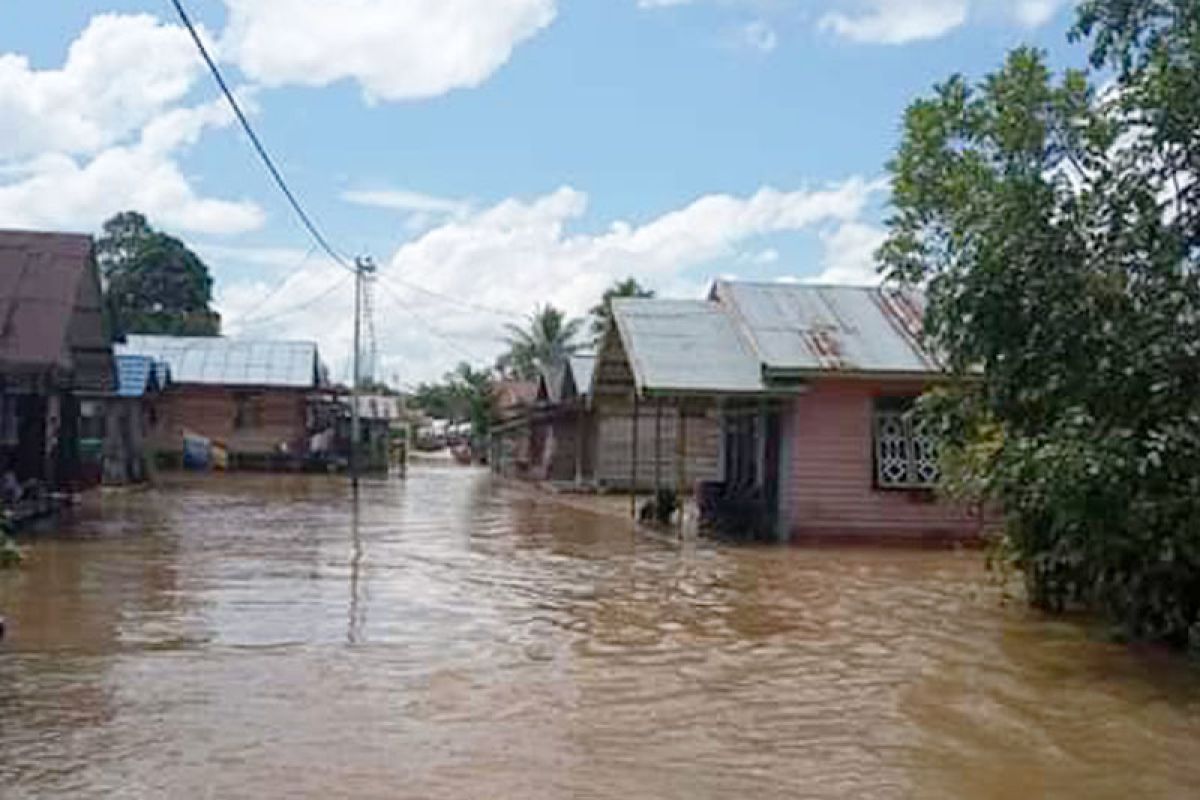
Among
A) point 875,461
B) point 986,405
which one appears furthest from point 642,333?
point 986,405

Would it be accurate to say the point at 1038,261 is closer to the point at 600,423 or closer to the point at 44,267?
the point at 44,267

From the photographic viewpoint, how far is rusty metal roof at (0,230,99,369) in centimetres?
1742

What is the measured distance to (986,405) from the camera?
492 inches

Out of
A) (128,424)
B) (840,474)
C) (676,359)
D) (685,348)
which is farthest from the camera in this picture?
(128,424)

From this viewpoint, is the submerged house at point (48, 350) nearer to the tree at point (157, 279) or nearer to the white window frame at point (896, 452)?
the white window frame at point (896, 452)

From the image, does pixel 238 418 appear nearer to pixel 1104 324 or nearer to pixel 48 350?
pixel 48 350

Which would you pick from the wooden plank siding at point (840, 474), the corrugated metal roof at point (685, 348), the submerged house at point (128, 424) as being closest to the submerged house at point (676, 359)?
the corrugated metal roof at point (685, 348)

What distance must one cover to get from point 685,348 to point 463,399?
68244 millimetres

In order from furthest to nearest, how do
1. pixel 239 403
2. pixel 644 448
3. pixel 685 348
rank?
pixel 239 403
pixel 644 448
pixel 685 348

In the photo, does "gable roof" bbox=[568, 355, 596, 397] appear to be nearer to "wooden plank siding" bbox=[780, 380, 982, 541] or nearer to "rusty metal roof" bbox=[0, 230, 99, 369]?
"wooden plank siding" bbox=[780, 380, 982, 541]

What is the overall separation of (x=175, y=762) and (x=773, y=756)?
3.02 meters

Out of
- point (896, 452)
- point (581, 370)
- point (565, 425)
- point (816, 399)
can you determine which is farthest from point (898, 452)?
point (565, 425)

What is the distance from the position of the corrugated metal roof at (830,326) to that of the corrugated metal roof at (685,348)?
33 centimetres

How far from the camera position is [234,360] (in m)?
45.6
